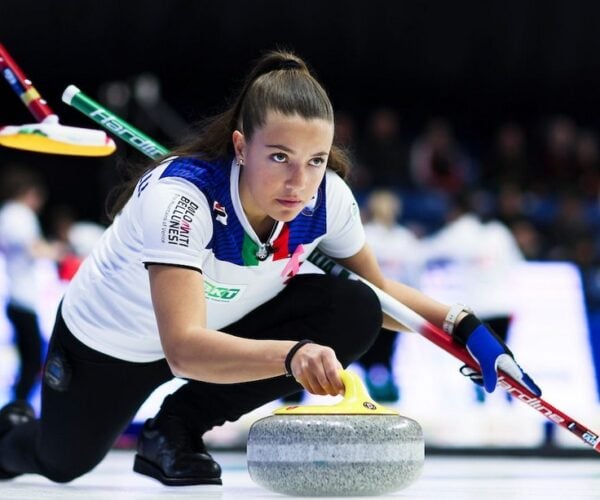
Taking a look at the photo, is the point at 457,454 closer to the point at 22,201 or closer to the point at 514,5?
the point at 22,201

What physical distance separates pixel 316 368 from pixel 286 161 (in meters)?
0.53

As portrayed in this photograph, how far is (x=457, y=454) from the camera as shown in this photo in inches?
204

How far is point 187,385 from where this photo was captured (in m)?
2.93

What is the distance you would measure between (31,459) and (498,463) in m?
2.14

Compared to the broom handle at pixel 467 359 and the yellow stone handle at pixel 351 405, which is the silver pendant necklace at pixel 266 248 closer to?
the broom handle at pixel 467 359

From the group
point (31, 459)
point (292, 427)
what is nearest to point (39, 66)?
point (31, 459)

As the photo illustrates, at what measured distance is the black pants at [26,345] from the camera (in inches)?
211

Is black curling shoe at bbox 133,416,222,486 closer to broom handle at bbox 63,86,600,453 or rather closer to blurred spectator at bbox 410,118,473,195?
broom handle at bbox 63,86,600,453

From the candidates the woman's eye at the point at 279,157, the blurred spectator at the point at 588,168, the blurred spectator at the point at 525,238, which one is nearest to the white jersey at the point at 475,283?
the blurred spectator at the point at 525,238

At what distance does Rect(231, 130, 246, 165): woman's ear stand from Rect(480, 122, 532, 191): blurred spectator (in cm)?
720

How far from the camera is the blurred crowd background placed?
31.6 ft

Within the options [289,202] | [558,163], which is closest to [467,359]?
[289,202]

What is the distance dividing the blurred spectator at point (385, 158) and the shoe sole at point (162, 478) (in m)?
6.75

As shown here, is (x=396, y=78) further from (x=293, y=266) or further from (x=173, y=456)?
(x=173, y=456)
